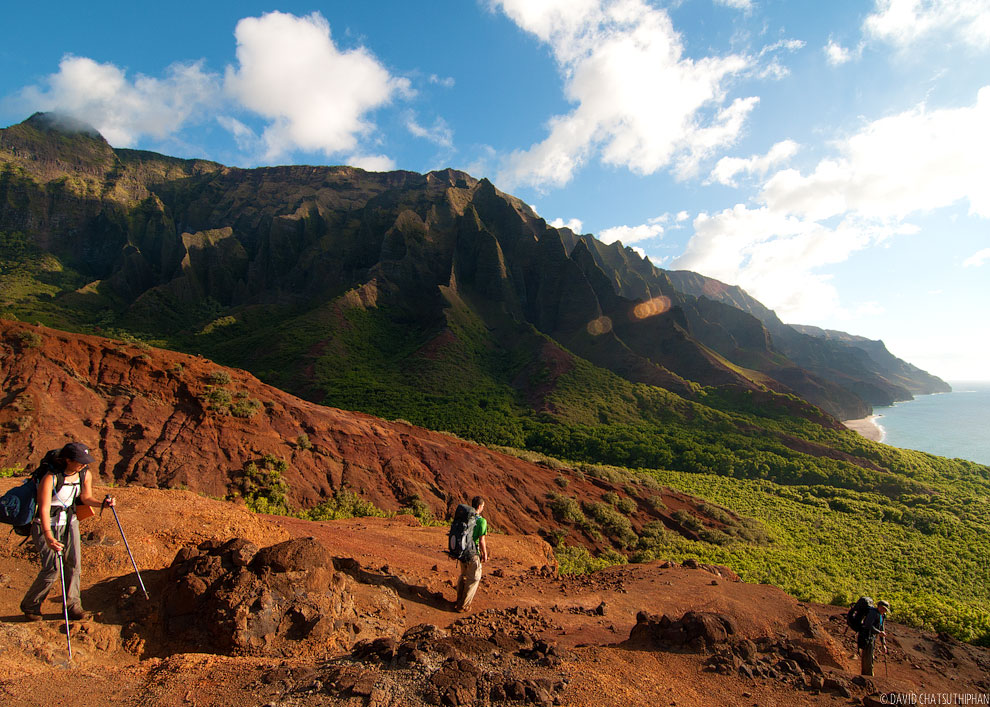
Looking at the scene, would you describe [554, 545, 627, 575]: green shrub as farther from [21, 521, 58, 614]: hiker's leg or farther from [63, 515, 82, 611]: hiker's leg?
[21, 521, 58, 614]: hiker's leg

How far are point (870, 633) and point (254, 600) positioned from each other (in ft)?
31.5

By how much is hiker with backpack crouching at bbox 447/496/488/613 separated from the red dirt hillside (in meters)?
9.31

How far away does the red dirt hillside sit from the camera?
12766mm

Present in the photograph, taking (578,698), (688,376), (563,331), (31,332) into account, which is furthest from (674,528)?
(563,331)

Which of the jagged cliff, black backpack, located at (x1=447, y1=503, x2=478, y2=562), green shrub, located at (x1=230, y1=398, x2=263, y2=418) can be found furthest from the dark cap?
the jagged cliff

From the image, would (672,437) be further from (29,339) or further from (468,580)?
(29,339)

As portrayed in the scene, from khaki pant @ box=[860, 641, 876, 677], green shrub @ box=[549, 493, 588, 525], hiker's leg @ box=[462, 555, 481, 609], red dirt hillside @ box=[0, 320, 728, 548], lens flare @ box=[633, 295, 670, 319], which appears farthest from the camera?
lens flare @ box=[633, 295, 670, 319]

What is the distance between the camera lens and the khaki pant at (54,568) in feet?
14.0

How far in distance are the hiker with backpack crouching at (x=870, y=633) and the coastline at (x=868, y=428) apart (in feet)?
249

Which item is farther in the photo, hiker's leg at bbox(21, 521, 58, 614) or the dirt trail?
hiker's leg at bbox(21, 521, 58, 614)

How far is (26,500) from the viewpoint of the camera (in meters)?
4.38

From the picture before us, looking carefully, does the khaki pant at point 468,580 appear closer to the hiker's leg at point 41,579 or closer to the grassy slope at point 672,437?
the hiker's leg at point 41,579

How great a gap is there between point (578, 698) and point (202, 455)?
45.3 feet

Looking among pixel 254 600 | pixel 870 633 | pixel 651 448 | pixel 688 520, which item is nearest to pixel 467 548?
pixel 254 600
